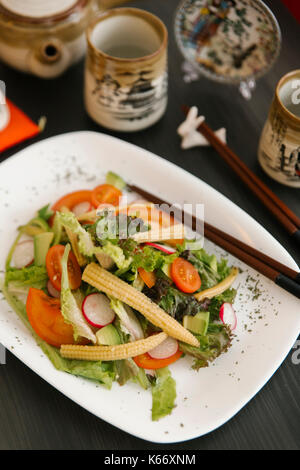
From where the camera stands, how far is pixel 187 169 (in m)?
2.09

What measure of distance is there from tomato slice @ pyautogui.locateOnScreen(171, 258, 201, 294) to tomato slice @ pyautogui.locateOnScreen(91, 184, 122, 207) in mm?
373

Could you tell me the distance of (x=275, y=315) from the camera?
1.62 metres

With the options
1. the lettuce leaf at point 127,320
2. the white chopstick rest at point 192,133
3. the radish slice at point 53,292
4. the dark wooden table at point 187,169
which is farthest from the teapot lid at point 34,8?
the lettuce leaf at point 127,320

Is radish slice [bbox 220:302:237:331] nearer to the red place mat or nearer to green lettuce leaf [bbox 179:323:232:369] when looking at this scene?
green lettuce leaf [bbox 179:323:232:369]

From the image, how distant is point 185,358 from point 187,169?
0.83 meters

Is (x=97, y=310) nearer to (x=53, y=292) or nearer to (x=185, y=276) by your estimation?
(x=53, y=292)

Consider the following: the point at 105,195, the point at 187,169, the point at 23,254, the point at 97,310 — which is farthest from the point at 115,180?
the point at 97,310

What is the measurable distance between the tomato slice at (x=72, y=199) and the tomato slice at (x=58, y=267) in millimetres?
256

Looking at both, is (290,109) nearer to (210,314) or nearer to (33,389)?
(210,314)

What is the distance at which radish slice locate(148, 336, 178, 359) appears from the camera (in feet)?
5.01

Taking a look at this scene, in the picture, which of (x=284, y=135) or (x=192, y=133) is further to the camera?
(x=192, y=133)

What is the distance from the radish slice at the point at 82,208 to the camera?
1840 millimetres

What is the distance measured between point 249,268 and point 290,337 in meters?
0.29

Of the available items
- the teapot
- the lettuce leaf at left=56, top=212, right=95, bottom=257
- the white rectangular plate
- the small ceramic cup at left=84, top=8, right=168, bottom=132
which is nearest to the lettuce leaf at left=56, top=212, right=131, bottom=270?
the lettuce leaf at left=56, top=212, right=95, bottom=257
